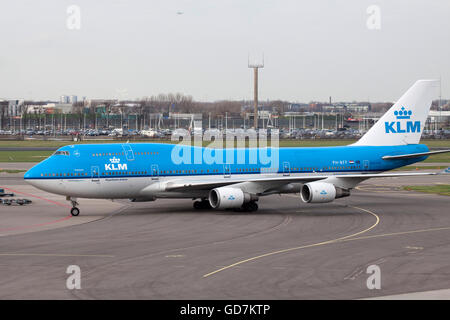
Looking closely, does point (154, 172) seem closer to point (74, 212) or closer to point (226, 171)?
point (226, 171)

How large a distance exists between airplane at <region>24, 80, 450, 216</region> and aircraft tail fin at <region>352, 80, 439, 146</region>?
17 cm

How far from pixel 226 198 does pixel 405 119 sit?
17599 mm

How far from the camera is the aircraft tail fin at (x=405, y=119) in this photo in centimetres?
5197

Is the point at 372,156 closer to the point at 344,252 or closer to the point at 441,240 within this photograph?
the point at 441,240

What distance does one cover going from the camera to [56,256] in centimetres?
3097

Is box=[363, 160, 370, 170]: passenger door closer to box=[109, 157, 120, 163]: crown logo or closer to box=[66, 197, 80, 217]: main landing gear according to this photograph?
box=[109, 157, 120, 163]: crown logo

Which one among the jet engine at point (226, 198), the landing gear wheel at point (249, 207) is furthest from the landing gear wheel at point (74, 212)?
the landing gear wheel at point (249, 207)

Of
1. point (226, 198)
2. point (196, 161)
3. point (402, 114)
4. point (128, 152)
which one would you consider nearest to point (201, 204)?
point (196, 161)

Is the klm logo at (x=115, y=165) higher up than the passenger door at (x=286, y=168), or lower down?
higher up

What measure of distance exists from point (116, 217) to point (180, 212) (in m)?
4.58

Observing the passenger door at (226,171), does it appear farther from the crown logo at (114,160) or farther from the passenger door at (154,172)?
the crown logo at (114,160)

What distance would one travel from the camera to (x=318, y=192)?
44125 mm

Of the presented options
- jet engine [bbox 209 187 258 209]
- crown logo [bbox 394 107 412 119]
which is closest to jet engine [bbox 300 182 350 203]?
jet engine [bbox 209 187 258 209]

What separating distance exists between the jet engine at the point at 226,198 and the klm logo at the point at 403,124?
1474 centimetres
